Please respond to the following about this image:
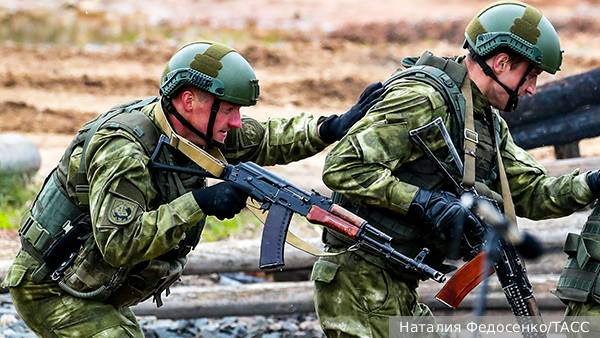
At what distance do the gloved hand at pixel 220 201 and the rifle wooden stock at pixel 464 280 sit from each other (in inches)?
44.5

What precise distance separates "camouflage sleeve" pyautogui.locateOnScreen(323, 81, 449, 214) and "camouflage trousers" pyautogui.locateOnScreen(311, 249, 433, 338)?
0.35 m

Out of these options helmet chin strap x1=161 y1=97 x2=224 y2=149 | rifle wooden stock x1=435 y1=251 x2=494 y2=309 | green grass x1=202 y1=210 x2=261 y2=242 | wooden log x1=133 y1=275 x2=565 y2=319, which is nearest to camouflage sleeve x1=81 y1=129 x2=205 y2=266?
helmet chin strap x1=161 y1=97 x2=224 y2=149

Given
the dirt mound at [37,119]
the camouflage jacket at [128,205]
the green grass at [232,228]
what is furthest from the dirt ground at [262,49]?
the camouflage jacket at [128,205]

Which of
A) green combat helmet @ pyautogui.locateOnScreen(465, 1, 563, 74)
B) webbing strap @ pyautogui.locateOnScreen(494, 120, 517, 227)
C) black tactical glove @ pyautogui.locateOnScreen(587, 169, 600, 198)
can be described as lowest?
webbing strap @ pyautogui.locateOnScreen(494, 120, 517, 227)

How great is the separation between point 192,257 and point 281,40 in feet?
37.2

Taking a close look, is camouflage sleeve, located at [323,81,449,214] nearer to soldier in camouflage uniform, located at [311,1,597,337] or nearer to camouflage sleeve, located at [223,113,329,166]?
soldier in camouflage uniform, located at [311,1,597,337]

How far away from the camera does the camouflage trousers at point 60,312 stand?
4.08 metres

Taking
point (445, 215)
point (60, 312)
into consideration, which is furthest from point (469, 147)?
point (60, 312)

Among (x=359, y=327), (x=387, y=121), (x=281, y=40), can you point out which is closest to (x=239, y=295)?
(x=359, y=327)

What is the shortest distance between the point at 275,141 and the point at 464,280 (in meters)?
1.15

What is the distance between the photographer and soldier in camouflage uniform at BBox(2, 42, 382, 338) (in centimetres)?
371

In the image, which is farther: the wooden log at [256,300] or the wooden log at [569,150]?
the wooden log at [569,150]

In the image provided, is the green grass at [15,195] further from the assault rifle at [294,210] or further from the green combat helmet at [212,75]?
the assault rifle at [294,210]

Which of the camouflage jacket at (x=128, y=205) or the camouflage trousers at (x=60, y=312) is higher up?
the camouflage jacket at (x=128, y=205)
